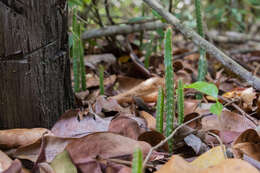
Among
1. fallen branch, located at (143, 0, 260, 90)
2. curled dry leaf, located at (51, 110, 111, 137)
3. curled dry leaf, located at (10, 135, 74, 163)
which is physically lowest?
curled dry leaf, located at (10, 135, 74, 163)

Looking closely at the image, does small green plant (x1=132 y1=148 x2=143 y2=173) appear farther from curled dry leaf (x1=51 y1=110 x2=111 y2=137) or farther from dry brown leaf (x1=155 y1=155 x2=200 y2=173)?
curled dry leaf (x1=51 y1=110 x2=111 y2=137)

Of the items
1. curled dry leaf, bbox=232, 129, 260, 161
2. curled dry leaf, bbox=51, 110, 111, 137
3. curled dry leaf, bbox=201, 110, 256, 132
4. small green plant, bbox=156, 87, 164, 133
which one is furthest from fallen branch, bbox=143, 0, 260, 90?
curled dry leaf, bbox=51, 110, 111, 137

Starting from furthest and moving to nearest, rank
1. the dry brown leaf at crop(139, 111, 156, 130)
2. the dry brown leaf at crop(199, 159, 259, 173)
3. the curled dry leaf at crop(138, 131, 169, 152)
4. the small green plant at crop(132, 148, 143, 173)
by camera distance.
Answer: the dry brown leaf at crop(139, 111, 156, 130) → the curled dry leaf at crop(138, 131, 169, 152) → the dry brown leaf at crop(199, 159, 259, 173) → the small green plant at crop(132, 148, 143, 173)

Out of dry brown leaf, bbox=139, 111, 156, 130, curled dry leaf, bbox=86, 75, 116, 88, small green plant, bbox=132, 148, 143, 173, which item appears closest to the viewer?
small green plant, bbox=132, 148, 143, 173

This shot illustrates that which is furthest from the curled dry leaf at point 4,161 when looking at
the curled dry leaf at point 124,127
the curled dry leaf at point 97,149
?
the curled dry leaf at point 124,127

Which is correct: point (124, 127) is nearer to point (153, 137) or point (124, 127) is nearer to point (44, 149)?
point (153, 137)

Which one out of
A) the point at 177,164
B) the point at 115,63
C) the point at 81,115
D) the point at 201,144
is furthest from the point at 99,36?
the point at 177,164

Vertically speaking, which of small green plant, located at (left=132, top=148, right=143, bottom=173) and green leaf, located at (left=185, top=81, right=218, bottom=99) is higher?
green leaf, located at (left=185, top=81, right=218, bottom=99)

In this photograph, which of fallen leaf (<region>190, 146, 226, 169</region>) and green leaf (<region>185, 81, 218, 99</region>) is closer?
fallen leaf (<region>190, 146, 226, 169</region>)

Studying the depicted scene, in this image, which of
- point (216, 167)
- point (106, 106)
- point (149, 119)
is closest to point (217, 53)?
point (149, 119)
